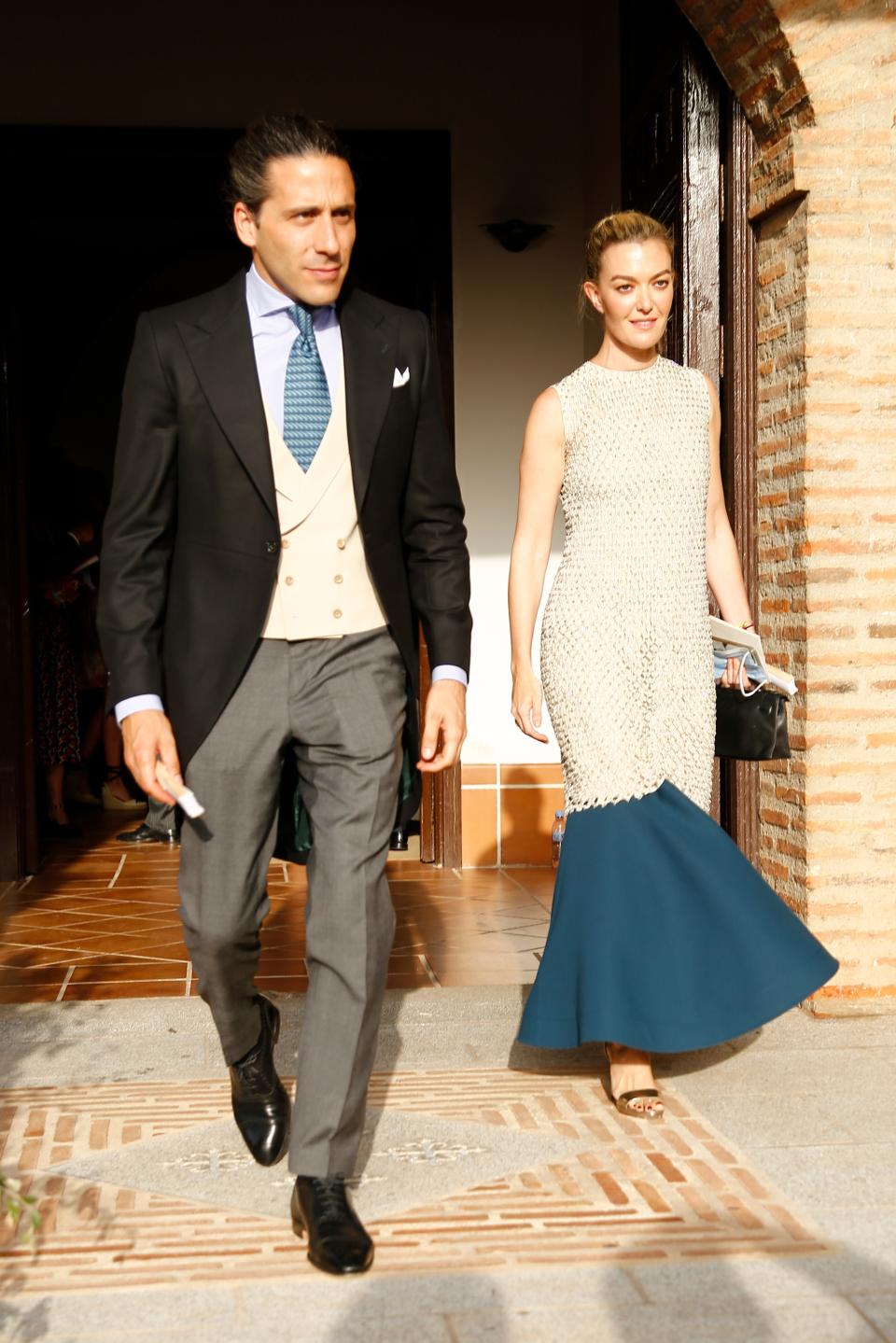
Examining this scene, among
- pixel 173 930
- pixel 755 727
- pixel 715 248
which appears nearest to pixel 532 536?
pixel 755 727

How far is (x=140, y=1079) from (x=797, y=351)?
2.75m

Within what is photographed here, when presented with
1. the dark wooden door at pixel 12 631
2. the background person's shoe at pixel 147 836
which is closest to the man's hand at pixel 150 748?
the dark wooden door at pixel 12 631

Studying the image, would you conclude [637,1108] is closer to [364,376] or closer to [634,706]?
[634,706]

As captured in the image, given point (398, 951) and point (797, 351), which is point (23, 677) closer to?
point (398, 951)

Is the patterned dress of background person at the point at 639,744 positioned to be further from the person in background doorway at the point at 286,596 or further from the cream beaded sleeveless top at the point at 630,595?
the person in background doorway at the point at 286,596

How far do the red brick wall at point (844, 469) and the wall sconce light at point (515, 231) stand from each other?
116 inches

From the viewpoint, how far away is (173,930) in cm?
666

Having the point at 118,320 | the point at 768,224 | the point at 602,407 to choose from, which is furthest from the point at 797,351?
the point at 118,320

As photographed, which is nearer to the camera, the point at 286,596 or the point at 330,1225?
the point at 330,1225

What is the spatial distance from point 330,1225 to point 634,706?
1550mm

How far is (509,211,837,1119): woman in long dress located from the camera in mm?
3953

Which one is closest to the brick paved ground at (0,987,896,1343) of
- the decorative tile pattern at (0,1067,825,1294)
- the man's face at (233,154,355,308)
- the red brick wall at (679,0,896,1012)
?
the decorative tile pattern at (0,1067,825,1294)

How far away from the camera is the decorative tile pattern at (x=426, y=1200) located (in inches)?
120

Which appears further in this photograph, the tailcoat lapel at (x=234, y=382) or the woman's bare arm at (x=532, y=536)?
the woman's bare arm at (x=532, y=536)
